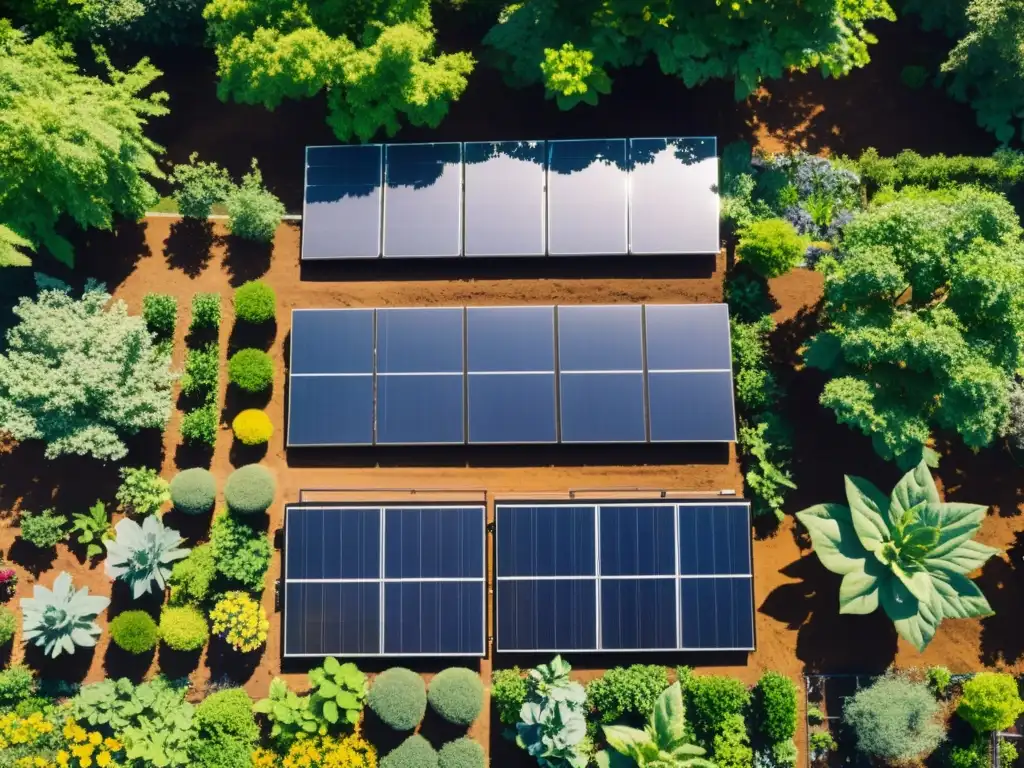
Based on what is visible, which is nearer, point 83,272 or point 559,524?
point 559,524

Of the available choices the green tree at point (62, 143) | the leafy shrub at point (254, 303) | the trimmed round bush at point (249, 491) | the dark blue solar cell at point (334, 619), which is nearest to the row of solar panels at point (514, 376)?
the leafy shrub at point (254, 303)

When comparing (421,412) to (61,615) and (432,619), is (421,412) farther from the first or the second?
(61,615)

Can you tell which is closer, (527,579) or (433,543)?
(527,579)

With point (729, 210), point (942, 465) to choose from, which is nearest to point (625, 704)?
point (942, 465)

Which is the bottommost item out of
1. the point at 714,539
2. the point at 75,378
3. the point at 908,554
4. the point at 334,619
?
the point at 334,619

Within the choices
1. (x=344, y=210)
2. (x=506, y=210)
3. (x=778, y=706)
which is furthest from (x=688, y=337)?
(x=344, y=210)

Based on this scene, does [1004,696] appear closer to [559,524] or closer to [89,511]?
[559,524]
